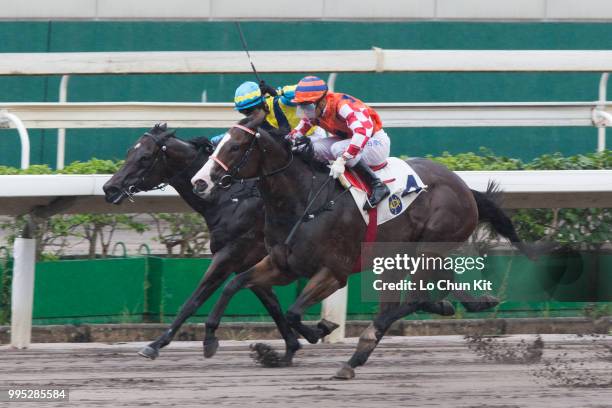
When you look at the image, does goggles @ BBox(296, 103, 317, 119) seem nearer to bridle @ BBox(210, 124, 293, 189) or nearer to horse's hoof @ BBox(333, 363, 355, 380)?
bridle @ BBox(210, 124, 293, 189)

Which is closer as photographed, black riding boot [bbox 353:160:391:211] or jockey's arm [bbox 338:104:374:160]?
jockey's arm [bbox 338:104:374:160]

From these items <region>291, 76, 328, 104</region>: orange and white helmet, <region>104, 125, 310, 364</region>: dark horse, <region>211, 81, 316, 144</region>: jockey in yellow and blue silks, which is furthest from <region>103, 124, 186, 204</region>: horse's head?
<region>291, 76, 328, 104</region>: orange and white helmet

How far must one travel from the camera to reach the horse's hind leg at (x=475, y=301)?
8.02m

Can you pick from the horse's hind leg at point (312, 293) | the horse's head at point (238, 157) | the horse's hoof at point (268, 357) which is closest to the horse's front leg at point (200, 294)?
the horse's hoof at point (268, 357)

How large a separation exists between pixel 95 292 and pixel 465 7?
297 inches

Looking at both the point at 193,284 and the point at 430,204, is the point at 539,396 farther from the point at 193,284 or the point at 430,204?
the point at 193,284

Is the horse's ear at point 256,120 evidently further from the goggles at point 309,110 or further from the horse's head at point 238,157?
the goggles at point 309,110

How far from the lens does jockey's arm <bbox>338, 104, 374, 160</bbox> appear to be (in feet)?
24.2

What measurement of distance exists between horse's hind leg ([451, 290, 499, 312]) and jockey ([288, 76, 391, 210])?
90 centimetres

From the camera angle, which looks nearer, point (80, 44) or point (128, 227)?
point (128, 227)

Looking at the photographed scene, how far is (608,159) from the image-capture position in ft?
31.7

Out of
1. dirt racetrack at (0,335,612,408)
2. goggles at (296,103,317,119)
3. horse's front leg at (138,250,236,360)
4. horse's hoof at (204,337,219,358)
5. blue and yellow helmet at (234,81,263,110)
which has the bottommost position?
dirt racetrack at (0,335,612,408)

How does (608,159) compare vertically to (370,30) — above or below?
below

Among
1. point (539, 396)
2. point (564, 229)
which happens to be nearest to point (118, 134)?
point (564, 229)
